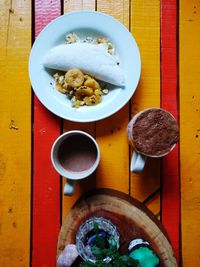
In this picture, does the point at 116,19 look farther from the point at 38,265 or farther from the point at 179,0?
the point at 38,265

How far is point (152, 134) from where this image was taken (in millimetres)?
804

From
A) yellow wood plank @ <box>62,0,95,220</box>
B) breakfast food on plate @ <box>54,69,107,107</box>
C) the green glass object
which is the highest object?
breakfast food on plate @ <box>54,69,107,107</box>

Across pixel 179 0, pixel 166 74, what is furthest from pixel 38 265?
pixel 179 0

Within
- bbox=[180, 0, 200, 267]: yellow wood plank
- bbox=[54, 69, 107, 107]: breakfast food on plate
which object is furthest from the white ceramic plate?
bbox=[180, 0, 200, 267]: yellow wood plank

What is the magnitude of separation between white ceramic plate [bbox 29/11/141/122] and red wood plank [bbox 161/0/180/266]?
0.08 meters

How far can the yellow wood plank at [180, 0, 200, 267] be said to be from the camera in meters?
0.89

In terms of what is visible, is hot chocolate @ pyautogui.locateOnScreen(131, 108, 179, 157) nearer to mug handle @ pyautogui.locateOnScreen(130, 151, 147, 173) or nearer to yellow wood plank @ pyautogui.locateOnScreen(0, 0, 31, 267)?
mug handle @ pyautogui.locateOnScreen(130, 151, 147, 173)

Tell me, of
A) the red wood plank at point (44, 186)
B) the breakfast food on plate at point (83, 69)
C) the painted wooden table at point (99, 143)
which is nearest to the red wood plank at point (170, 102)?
the painted wooden table at point (99, 143)

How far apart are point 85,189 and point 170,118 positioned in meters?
0.24

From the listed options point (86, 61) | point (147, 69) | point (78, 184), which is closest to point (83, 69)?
point (86, 61)

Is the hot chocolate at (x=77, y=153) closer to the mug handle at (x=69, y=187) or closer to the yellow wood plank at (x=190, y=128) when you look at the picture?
the mug handle at (x=69, y=187)

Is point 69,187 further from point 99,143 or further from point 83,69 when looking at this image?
point 83,69

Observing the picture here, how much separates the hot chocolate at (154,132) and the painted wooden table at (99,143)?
0.09 meters

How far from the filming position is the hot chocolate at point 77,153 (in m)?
0.85
